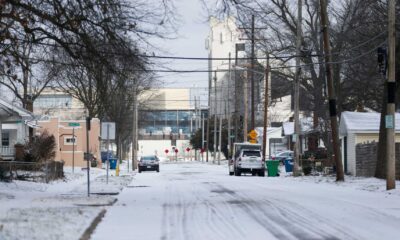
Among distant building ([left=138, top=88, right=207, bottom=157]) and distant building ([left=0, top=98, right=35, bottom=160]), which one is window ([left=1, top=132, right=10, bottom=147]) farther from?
distant building ([left=138, top=88, right=207, bottom=157])

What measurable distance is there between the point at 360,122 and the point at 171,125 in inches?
4638

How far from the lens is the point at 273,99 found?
184ft

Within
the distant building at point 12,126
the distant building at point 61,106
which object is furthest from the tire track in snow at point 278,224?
the distant building at point 61,106

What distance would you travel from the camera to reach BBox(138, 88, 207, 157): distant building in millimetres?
135375

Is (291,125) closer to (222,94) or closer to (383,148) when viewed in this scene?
(222,94)

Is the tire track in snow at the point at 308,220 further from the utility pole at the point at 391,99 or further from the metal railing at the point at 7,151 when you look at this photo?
the metal railing at the point at 7,151

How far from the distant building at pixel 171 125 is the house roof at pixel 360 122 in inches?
3404

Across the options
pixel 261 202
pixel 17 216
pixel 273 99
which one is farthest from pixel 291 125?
pixel 17 216

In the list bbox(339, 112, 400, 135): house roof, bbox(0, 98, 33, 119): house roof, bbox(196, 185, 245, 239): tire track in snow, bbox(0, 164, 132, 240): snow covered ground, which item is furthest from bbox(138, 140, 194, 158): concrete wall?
bbox(196, 185, 245, 239): tire track in snow

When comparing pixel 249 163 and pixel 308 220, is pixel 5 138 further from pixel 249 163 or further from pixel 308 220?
pixel 308 220

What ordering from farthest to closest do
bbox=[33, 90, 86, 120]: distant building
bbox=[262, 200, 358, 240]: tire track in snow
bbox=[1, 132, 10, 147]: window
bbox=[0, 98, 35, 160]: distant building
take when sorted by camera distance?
bbox=[33, 90, 86, 120]: distant building, bbox=[1, 132, 10, 147]: window, bbox=[0, 98, 35, 160]: distant building, bbox=[262, 200, 358, 240]: tire track in snow

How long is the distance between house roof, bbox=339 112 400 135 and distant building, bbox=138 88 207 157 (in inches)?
3404

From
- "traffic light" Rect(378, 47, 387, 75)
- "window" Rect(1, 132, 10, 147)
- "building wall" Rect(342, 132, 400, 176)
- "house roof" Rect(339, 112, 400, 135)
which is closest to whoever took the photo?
"traffic light" Rect(378, 47, 387, 75)

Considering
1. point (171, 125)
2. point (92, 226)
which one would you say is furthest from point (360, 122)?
point (171, 125)
